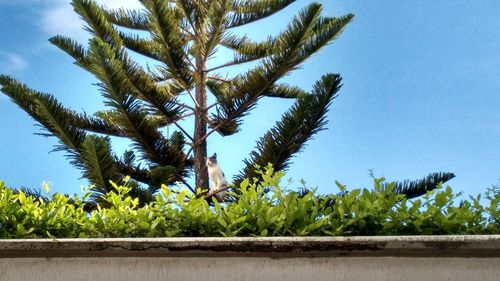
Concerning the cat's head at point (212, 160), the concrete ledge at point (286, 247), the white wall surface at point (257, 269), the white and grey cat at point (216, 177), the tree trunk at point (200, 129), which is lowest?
the white wall surface at point (257, 269)

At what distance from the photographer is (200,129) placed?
361 inches

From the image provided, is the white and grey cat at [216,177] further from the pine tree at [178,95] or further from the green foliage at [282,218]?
the green foliage at [282,218]

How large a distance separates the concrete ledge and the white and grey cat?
517cm

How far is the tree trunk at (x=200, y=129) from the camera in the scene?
8.75 metres

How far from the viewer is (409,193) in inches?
324

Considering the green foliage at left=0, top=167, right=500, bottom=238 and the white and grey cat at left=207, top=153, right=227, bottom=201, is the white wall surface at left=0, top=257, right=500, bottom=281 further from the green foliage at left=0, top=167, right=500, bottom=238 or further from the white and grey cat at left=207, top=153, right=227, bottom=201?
the white and grey cat at left=207, top=153, right=227, bottom=201

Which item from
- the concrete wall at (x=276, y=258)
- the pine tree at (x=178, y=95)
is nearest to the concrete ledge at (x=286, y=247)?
the concrete wall at (x=276, y=258)

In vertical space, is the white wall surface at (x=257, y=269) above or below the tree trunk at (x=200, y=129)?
below

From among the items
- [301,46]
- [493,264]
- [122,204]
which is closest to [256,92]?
[301,46]

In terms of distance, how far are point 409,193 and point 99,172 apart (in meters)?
3.84

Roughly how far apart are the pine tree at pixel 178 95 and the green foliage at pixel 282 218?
447 cm

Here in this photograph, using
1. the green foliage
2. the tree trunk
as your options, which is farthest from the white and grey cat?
the green foliage

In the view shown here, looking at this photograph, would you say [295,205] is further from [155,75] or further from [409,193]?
[155,75]

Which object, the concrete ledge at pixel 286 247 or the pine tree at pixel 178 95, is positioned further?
the pine tree at pixel 178 95
